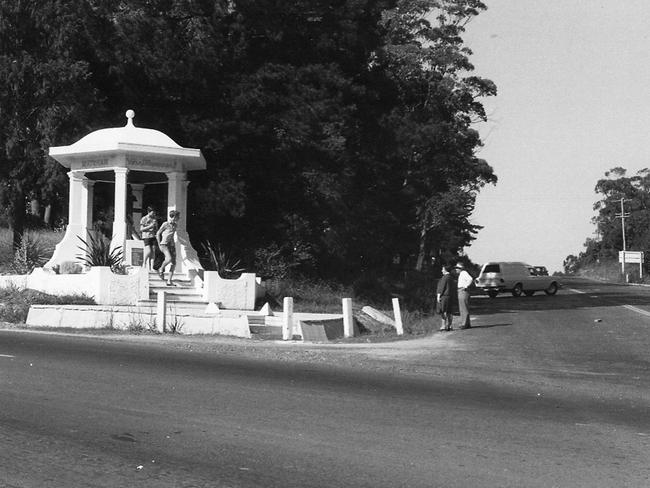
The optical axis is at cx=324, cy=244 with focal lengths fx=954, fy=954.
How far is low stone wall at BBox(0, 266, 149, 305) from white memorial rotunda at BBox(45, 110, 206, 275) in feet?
5.63

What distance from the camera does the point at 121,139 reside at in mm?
25688

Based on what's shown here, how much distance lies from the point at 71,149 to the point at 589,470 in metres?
21.1

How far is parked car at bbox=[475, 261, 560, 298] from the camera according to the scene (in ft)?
173

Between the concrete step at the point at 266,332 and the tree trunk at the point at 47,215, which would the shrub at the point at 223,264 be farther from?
the tree trunk at the point at 47,215

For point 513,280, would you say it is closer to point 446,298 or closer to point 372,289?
point 372,289

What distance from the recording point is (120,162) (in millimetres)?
25750

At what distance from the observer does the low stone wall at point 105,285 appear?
76.1 feet

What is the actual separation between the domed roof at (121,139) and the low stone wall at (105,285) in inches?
147

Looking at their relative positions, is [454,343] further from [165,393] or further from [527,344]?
[165,393]

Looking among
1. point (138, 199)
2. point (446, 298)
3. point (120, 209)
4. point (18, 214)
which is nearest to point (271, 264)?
point (138, 199)

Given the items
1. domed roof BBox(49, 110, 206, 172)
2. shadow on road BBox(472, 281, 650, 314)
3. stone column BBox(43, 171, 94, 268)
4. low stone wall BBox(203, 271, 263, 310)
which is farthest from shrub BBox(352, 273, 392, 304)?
stone column BBox(43, 171, 94, 268)

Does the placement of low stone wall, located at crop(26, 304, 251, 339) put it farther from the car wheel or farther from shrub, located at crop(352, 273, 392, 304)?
the car wheel

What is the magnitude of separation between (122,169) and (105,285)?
13.0ft

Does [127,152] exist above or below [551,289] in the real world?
above
